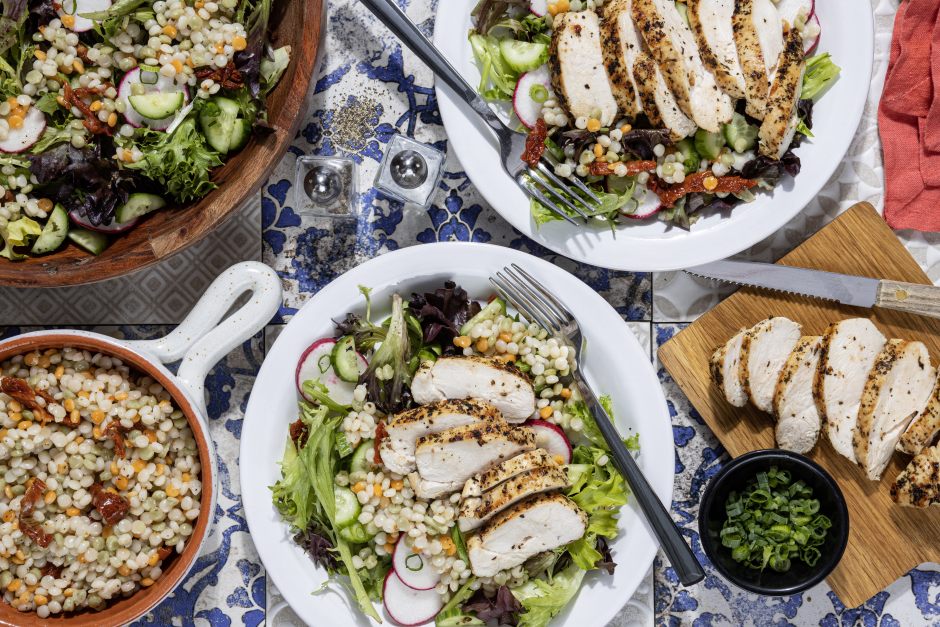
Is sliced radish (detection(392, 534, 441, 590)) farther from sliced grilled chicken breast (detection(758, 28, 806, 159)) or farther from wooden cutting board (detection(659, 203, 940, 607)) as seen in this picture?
sliced grilled chicken breast (detection(758, 28, 806, 159))

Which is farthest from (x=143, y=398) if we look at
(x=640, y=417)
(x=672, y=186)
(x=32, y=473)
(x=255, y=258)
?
(x=672, y=186)

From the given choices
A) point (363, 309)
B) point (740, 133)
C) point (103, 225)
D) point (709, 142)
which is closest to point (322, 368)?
point (363, 309)

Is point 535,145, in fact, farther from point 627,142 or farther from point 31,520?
point 31,520

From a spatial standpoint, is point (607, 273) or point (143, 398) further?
point (607, 273)

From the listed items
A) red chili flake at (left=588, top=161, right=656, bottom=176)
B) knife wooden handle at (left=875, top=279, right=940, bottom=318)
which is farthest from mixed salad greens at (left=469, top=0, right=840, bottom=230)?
knife wooden handle at (left=875, top=279, right=940, bottom=318)

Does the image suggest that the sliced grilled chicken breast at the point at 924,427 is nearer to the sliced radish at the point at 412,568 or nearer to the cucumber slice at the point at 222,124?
the sliced radish at the point at 412,568

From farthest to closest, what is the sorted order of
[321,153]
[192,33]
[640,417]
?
[321,153] → [640,417] → [192,33]

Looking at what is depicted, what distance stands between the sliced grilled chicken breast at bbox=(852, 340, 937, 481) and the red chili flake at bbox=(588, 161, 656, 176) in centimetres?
104

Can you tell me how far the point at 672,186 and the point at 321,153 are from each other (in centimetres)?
127

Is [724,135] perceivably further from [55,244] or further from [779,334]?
[55,244]

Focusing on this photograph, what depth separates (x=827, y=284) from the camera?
2.28 m

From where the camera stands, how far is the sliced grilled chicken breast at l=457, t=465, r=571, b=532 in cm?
195

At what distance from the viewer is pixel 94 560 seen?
6.74ft

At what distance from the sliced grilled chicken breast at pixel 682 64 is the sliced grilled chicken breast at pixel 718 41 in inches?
1.2
